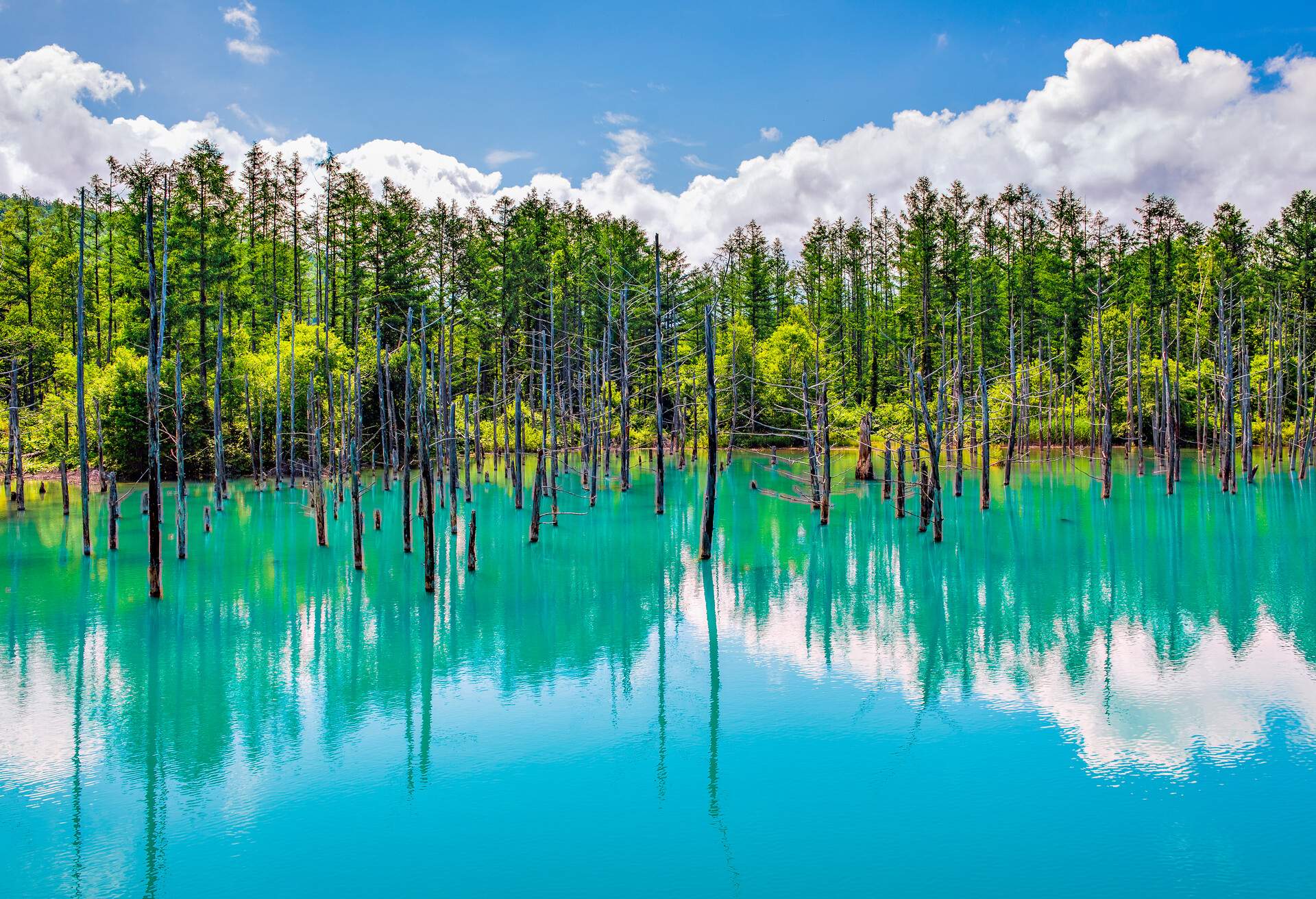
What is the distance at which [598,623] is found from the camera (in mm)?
16375

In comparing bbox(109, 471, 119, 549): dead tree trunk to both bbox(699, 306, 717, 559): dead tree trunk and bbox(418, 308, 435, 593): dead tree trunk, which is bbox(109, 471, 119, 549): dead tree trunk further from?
bbox(699, 306, 717, 559): dead tree trunk

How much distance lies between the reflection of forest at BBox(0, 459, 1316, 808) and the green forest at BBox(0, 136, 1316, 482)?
30.1ft

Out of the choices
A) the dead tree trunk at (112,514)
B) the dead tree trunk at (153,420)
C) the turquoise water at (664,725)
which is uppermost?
the dead tree trunk at (153,420)

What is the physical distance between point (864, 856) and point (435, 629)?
9954mm

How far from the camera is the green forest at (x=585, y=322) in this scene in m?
37.4

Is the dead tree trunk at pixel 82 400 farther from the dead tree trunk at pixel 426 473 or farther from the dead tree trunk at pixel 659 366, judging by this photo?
the dead tree trunk at pixel 659 366

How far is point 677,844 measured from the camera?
8.30 m

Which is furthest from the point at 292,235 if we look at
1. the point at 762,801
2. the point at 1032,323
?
the point at 762,801

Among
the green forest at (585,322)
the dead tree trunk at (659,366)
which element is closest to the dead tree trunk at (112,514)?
the green forest at (585,322)

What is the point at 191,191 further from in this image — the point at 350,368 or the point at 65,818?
the point at 65,818

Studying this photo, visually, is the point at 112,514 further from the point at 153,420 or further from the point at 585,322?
the point at 585,322

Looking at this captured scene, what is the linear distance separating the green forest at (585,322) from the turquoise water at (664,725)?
12765 millimetres

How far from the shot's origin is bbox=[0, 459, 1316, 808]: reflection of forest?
1180cm

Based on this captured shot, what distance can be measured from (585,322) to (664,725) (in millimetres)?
41756
